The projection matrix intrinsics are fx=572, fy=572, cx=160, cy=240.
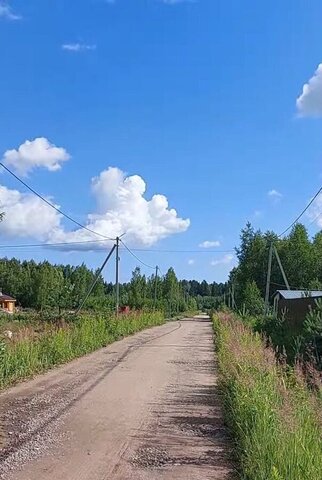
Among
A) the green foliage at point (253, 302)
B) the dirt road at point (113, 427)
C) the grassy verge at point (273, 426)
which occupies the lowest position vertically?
the dirt road at point (113, 427)

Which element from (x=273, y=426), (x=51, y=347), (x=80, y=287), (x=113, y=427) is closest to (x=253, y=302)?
(x=80, y=287)

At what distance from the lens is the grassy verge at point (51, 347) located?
12.1 metres

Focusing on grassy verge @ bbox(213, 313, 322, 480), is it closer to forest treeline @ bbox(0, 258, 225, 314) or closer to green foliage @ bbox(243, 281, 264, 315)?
green foliage @ bbox(243, 281, 264, 315)

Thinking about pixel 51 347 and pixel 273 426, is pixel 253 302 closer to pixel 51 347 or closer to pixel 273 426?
pixel 51 347

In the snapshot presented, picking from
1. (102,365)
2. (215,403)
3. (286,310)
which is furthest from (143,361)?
(286,310)

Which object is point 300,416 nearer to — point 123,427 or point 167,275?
point 123,427

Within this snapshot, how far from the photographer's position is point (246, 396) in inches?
279

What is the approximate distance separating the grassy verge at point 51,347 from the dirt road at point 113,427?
49cm

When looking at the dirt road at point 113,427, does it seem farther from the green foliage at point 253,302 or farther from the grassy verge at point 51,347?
the green foliage at point 253,302

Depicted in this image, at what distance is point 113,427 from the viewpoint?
7.75 metres

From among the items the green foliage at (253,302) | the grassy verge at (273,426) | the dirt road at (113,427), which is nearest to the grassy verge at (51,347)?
the dirt road at (113,427)

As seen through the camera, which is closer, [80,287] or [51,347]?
[51,347]

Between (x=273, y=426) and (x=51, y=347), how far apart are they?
1057cm

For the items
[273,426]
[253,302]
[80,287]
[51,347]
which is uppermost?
[80,287]
